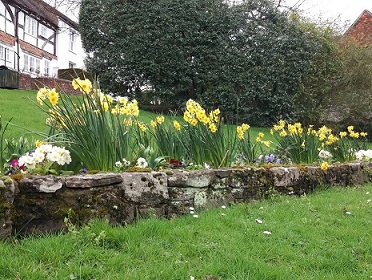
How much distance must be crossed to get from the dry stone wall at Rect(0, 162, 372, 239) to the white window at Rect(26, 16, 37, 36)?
2554 centimetres

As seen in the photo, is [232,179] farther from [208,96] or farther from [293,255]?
[208,96]

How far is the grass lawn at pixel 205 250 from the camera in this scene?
2.27m

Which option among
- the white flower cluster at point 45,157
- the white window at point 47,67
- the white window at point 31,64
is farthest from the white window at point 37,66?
the white flower cluster at point 45,157

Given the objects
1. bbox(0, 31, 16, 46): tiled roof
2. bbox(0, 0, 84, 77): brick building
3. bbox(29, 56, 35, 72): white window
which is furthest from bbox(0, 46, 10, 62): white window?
bbox(29, 56, 35, 72): white window

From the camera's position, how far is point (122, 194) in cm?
308

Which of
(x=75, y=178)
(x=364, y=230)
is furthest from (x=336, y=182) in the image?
(x=75, y=178)

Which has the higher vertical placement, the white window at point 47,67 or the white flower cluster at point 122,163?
the white window at point 47,67

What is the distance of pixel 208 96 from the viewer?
14203 millimetres

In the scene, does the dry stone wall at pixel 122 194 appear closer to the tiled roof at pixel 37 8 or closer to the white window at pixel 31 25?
the tiled roof at pixel 37 8

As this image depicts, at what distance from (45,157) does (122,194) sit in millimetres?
666

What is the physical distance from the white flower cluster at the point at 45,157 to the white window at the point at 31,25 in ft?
84.5

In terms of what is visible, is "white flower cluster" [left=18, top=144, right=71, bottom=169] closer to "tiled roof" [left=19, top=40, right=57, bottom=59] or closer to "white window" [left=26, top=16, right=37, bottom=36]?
"tiled roof" [left=19, top=40, right=57, bottom=59]

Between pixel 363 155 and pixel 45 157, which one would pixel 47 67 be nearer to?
pixel 363 155

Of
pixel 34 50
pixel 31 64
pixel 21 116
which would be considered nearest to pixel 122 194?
pixel 21 116
